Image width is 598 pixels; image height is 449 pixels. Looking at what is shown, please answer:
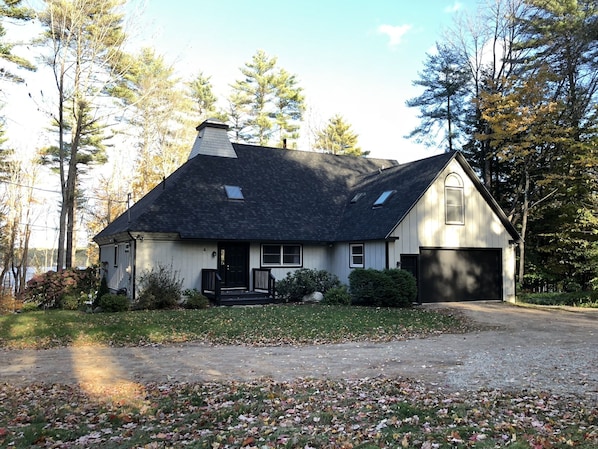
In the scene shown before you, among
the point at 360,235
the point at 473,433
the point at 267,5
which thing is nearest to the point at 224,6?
the point at 267,5

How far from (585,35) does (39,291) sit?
1007 inches

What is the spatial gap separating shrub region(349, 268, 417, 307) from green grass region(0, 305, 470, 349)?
938 mm

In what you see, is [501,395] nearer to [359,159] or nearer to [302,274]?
[302,274]

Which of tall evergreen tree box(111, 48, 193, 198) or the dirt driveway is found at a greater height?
tall evergreen tree box(111, 48, 193, 198)

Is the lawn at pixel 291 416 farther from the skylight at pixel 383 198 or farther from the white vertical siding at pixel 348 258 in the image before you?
the skylight at pixel 383 198

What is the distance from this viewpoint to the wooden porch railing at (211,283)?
669 inches

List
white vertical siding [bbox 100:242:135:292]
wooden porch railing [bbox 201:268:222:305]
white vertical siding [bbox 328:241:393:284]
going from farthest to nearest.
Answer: white vertical siding [bbox 328:241:393:284], white vertical siding [bbox 100:242:135:292], wooden porch railing [bbox 201:268:222:305]

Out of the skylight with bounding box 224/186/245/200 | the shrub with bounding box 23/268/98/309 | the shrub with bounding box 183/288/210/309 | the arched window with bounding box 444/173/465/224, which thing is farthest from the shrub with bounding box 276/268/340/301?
the shrub with bounding box 23/268/98/309

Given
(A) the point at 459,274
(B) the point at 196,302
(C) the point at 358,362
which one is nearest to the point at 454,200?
(A) the point at 459,274

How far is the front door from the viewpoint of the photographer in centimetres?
1870

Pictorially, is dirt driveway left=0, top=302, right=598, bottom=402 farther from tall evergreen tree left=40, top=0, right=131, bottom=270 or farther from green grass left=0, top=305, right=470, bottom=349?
tall evergreen tree left=40, top=0, right=131, bottom=270

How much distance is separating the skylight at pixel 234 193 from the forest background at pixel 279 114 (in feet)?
14.1

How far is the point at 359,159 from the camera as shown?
26.9 m

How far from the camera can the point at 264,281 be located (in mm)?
18484
